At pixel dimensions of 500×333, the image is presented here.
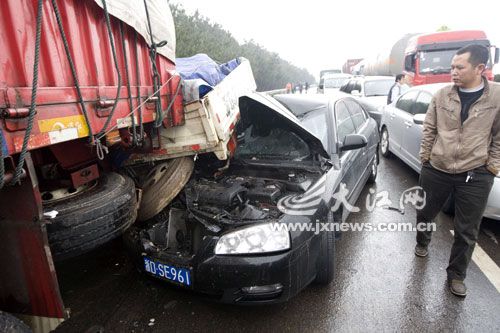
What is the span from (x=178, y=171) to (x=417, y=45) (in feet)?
33.2

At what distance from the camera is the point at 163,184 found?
2807mm

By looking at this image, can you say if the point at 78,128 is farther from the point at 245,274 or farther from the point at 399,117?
the point at 399,117

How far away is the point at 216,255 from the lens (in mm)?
2064

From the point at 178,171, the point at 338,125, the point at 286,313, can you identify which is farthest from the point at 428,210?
the point at 178,171

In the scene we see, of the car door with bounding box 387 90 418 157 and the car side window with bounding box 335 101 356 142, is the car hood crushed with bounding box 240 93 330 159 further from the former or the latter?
the car door with bounding box 387 90 418 157

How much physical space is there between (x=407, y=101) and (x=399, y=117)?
303 mm

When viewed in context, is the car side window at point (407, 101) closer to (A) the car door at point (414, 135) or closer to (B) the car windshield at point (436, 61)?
(A) the car door at point (414, 135)

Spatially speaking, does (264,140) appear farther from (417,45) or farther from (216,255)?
(417,45)

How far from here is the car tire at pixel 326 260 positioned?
2410 mm

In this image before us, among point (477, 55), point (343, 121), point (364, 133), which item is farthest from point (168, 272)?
point (364, 133)

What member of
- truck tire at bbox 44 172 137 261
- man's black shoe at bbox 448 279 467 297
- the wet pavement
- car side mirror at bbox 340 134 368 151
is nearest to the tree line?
car side mirror at bbox 340 134 368 151

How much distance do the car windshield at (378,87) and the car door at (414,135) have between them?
17.1 feet

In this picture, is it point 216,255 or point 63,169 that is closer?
point 216,255

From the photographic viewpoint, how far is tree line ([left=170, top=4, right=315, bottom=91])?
10.9 m
